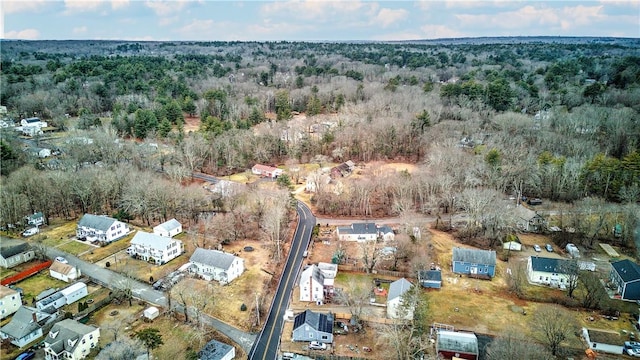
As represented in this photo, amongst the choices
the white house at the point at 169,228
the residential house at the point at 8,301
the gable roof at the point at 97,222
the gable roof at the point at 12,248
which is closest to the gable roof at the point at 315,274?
the white house at the point at 169,228

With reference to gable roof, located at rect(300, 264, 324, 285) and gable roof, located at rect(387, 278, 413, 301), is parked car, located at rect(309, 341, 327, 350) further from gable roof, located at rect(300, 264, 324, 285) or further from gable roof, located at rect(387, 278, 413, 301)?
gable roof, located at rect(387, 278, 413, 301)

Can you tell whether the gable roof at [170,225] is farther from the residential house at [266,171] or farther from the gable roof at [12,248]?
the residential house at [266,171]

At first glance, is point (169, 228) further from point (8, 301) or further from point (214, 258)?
point (8, 301)

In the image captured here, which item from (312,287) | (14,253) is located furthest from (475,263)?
(14,253)

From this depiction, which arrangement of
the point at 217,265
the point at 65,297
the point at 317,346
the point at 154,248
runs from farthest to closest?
the point at 154,248, the point at 217,265, the point at 65,297, the point at 317,346

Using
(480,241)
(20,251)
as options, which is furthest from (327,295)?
(20,251)

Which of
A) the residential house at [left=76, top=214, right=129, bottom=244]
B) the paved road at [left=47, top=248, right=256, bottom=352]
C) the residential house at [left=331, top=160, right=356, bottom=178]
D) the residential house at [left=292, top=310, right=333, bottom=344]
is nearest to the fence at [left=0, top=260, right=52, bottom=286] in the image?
the paved road at [left=47, top=248, right=256, bottom=352]
